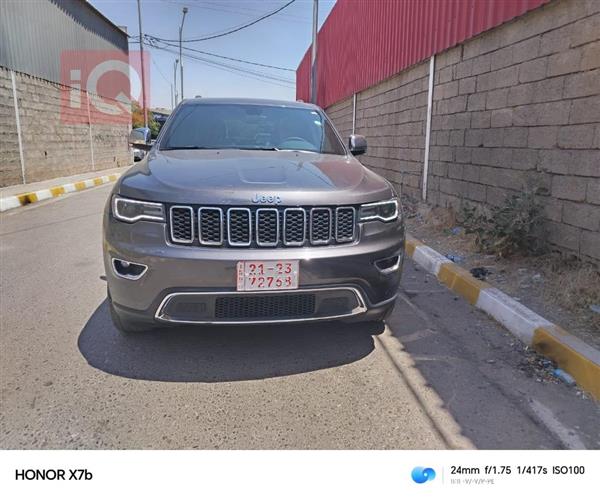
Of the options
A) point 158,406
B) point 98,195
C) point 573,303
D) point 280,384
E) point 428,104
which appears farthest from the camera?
point 98,195

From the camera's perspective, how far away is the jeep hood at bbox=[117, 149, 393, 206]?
251 cm

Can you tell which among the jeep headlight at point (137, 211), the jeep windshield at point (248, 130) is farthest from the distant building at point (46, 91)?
the jeep headlight at point (137, 211)

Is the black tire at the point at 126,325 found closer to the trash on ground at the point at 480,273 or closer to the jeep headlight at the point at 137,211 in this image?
the jeep headlight at the point at 137,211

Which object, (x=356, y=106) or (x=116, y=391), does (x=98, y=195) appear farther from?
(x=116, y=391)

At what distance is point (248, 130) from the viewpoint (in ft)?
12.8

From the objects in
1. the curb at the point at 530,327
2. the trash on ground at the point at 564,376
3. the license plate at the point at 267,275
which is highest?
the license plate at the point at 267,275

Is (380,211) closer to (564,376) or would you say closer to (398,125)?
(564,376)

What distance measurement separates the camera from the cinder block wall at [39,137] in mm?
11180

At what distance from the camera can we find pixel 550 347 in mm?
2949

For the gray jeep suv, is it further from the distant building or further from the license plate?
the distant building

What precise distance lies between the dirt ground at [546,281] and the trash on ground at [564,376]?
312 mm

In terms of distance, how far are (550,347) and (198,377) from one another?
2163mm

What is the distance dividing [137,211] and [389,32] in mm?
8188
